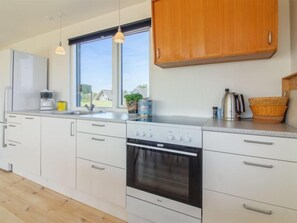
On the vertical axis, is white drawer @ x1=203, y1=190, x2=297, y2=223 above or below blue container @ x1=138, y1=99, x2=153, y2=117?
below

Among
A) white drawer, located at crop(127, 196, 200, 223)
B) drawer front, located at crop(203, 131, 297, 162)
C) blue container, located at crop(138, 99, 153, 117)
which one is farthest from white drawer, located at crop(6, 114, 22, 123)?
drawer front, located at crop(203, 131, 297, 162)

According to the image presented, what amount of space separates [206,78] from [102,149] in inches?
51.8

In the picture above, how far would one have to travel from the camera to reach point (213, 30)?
5.30 ft

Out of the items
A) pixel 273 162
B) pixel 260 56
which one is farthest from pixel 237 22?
pixel 273 162

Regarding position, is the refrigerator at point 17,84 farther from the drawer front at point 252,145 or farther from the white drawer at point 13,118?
the drawer front at point 252,145

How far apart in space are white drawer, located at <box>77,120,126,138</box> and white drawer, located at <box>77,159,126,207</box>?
329 mm

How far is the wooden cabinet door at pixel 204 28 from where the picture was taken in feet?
5.24

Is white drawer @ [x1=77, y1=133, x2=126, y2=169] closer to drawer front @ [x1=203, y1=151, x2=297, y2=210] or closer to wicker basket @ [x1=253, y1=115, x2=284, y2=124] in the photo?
drawer front @ [x1=203, y1=151, x2=297, y2=210]

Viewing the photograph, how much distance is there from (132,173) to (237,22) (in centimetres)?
157

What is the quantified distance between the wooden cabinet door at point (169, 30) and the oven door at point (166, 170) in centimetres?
89

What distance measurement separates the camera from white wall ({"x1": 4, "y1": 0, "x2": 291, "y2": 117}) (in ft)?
5.44

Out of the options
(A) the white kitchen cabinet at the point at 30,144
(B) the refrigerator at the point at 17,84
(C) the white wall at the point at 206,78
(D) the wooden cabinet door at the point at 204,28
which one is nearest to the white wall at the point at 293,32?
(C) the white wall at the point at 206,78

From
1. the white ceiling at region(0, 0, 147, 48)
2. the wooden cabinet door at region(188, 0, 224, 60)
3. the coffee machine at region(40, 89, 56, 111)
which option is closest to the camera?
the wooden cabinet door at region(188, 0, 224, 60)

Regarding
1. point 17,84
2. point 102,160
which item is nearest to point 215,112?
point 102,160
